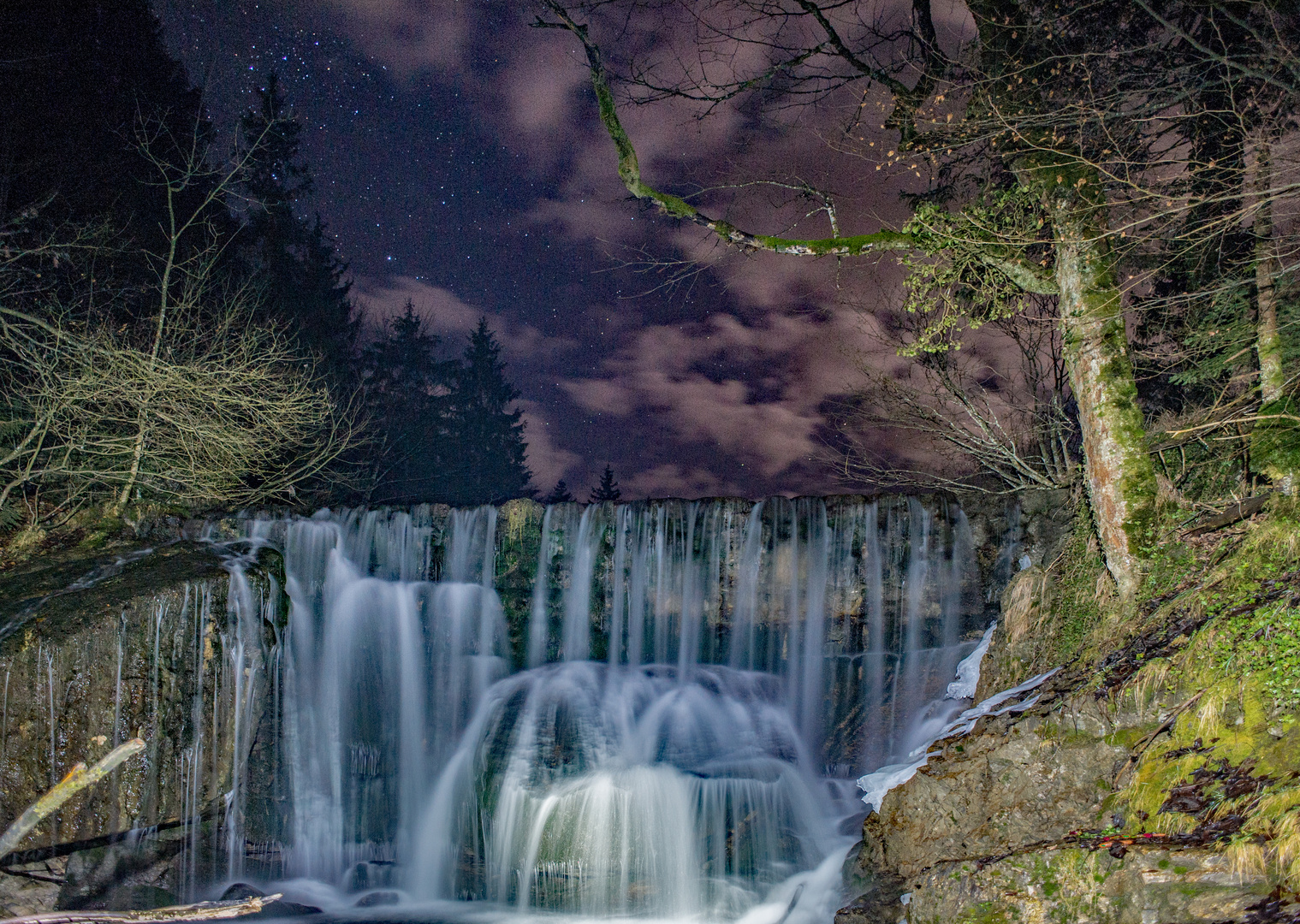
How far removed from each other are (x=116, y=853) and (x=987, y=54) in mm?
12568

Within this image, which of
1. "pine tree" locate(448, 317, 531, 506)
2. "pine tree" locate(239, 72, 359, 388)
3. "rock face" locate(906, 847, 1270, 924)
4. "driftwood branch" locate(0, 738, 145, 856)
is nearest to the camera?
"driftwood branch" locate(0, 738, 145, 856)

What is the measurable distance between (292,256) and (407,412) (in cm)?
735

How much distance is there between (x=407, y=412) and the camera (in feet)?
98.4

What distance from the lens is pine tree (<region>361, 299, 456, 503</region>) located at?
24844 millimetres

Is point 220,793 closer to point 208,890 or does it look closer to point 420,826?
point 208,890

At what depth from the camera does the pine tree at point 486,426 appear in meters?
41.4

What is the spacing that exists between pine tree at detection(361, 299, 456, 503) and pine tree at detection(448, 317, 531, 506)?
161 centimetres

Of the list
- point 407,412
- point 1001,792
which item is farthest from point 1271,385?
point 407,412

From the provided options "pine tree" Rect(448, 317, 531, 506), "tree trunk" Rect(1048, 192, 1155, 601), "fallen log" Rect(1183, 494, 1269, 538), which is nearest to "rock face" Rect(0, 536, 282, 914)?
"tree trunk" Rect(1048, 192, 1155, 601)

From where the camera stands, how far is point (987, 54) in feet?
23.0

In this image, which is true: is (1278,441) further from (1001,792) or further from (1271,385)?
(1001,792)

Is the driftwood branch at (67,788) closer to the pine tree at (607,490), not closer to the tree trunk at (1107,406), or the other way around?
the tree trunk at (1107,406)

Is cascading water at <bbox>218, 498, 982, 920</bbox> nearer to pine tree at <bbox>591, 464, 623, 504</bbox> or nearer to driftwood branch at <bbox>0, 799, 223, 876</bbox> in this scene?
driftwood branch at <bbox>0, 799, 223, 876</bbox>

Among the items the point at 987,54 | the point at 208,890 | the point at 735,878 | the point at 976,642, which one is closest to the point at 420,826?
the point at 208,890
